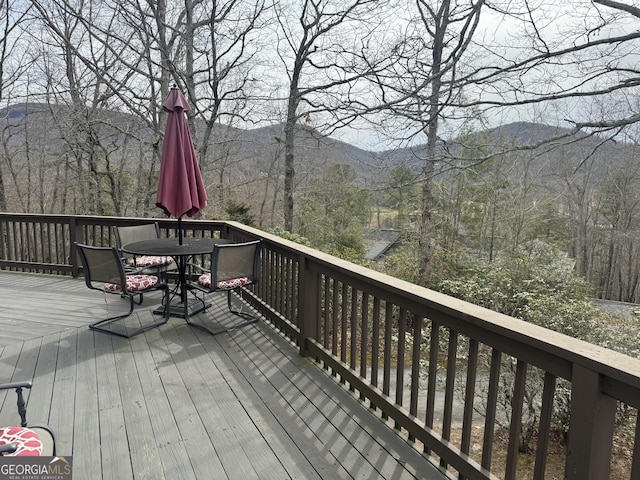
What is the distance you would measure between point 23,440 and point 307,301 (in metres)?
1.97

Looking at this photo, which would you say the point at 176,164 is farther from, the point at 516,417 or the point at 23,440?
the point at 516,417

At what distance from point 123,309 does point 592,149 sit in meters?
8.50

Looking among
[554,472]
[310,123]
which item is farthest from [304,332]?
[310,123]

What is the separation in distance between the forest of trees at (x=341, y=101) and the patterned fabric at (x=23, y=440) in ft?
28.1

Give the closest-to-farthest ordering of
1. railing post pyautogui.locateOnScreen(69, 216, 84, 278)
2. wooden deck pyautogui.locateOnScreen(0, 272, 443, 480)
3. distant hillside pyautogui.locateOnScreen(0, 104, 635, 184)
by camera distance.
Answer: wooden deck pyautogui.locateOnScreen(0, 272, 443, 480)
railing post pyautogui.locateOnScreen(69, 216, 84, 278)
distant hillside pyautogui.locateOnScreen(0, 104, 635, 184)

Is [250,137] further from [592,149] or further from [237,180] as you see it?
[592,149]

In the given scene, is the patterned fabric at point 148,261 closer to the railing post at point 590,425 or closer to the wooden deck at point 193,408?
the wooden deck at point 193,408

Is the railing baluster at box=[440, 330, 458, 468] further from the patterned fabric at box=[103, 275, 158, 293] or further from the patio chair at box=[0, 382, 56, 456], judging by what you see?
the patterned fabric at box=[103, 275, 158, 293]

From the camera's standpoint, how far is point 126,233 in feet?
15.7

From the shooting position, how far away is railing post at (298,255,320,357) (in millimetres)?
3125

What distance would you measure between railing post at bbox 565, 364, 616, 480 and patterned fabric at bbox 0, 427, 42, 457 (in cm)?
175

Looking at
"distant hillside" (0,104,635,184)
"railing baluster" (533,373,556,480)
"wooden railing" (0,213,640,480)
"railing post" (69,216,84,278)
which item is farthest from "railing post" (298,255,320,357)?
"distant hillside" (0,104,635,184)

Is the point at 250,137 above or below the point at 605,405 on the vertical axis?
above

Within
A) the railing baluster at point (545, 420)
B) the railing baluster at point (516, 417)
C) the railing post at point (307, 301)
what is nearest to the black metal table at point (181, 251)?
the railing post at point (307, 301)
